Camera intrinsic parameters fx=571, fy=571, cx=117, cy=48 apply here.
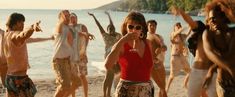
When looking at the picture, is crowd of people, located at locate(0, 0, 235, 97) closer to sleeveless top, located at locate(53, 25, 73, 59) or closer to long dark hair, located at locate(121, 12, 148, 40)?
long dark hair, located at locate(121, 12, 148, 40)

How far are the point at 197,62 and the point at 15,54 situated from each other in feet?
7.58

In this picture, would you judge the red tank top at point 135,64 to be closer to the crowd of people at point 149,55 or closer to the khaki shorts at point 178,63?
the crowd of people at point 149,55

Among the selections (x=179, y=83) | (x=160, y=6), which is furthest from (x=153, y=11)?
(x=179, y=83)

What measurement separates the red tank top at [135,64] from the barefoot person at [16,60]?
66.7 inches

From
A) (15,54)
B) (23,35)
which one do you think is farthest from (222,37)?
(15,54)

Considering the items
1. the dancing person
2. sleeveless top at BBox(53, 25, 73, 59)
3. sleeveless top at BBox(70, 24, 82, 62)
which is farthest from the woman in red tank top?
sleeveless top at BBox(70, 24, 82, 62)

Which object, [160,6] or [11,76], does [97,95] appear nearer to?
[11,76]

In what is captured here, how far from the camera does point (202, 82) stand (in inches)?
267

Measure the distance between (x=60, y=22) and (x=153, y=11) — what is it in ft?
604

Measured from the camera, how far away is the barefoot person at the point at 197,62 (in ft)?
21.2

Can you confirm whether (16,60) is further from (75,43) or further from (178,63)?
(178,63)

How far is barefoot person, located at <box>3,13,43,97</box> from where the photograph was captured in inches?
284

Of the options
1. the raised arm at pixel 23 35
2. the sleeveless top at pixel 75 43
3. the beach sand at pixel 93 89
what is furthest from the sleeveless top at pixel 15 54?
the beach sand at pixel 93 89

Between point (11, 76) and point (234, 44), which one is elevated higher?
point (234, 44)
